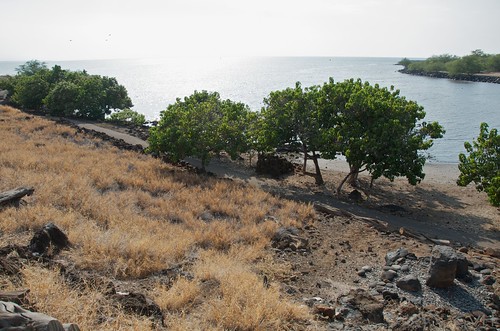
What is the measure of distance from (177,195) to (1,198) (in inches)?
287

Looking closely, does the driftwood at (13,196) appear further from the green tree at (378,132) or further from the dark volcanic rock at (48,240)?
the green tree at (378,132)

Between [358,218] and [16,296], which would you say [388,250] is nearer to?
[358,218]

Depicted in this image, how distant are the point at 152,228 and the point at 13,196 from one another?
15.5 feet

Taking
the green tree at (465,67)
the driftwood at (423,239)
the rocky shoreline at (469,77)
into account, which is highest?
the green tree at (465,67)

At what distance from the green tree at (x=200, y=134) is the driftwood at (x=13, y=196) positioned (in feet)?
40.5

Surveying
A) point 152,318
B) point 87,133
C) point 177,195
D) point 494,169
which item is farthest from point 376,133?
point 87,133

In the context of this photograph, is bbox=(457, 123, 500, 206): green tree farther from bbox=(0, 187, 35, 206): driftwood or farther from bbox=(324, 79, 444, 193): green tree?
bbox=(0, 187, 35, 206): driftwood

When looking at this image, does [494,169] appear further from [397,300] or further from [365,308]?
[365,308]

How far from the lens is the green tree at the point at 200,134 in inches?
1014

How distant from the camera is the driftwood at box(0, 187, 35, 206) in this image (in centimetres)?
1269

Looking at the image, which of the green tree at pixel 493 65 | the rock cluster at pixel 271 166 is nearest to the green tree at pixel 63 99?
the rock cluster at pixel 271 166

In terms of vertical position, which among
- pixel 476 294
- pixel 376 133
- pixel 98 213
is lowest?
pixel 476 294

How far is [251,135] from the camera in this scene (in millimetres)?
26797

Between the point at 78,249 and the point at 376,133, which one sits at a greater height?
the point at 376,133
